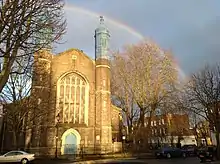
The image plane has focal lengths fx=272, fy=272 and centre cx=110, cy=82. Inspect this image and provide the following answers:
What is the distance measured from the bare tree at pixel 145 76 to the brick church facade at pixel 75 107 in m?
2.81

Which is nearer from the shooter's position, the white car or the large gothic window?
the white car

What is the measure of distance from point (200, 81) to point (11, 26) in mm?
23301

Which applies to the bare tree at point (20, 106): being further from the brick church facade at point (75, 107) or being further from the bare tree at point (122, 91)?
the bare tree at point (122, 91)

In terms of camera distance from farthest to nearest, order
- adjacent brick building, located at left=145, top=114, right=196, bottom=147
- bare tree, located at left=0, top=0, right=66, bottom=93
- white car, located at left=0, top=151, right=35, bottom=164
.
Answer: adjacent brick building, located at left=145, top=114, right=196, bottom=147 → white car, located at left=0, top=151, right=35, bottom=164 → bare tree, located at left=0, top=0, right=66, bottom=93

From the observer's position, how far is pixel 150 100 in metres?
35.9

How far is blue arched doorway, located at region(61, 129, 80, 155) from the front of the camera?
34.9m

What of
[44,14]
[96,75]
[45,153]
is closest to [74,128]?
[45,153]

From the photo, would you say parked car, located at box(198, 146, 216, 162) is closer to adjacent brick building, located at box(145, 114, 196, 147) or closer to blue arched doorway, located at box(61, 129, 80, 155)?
adjacent brick building, located at box(145, 114, 196, 147)

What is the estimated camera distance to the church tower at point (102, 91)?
35594mm

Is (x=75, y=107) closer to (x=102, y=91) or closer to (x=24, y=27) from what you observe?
(x=102, y=91)

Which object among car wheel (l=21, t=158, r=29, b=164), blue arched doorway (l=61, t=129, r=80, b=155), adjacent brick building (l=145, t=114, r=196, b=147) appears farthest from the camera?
adjacent brick building (l=145, t=114, r=196, b=147)

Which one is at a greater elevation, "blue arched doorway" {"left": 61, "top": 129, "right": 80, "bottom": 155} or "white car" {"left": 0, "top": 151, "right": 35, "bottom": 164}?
"blue arched doorway" {"left": 61, "top": 129, "right": 80, "bottom": 155}

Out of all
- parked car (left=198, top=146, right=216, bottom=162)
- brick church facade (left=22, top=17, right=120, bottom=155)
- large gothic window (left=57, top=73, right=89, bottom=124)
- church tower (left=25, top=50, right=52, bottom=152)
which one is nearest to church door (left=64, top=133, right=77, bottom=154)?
brick church facade (left=22, top=17, right=120, bottom=155)

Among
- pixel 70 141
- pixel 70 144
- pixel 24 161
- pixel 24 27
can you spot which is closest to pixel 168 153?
pixel 70 144
